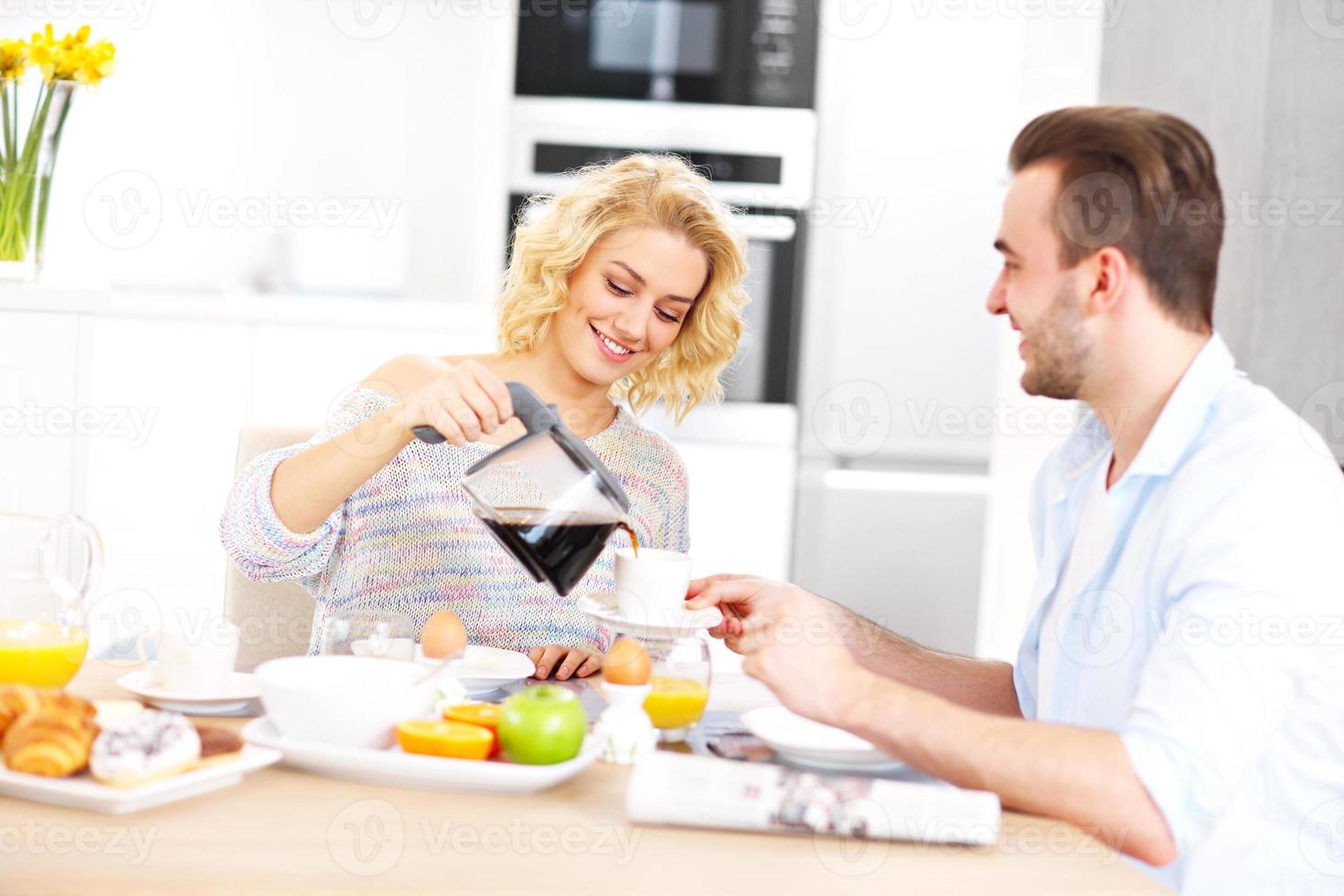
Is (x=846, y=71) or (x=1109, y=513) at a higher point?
(x=846, y=71)

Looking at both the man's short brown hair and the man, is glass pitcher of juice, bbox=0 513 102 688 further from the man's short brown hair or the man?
the man's short brown hair

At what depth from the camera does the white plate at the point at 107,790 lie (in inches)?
40.1

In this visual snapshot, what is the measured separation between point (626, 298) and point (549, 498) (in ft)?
1.97

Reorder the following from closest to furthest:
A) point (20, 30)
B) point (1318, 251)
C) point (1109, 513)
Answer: point (1109, 513)
point (1318, 251)
point (20, 30)

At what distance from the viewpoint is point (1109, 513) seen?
1.46m

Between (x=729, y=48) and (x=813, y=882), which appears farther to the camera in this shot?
(x=729, y=48)

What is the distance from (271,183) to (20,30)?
0.69 metres

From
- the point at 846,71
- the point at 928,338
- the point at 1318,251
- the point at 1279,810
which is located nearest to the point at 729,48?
the point at 846,71

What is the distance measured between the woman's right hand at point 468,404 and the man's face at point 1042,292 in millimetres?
557

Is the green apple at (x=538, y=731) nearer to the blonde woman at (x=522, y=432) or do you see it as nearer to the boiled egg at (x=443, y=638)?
Answer: the boiled egg at (x=443, y=638)

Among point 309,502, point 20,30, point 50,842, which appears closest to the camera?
point 50,842

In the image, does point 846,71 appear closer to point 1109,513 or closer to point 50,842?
point 1109,513

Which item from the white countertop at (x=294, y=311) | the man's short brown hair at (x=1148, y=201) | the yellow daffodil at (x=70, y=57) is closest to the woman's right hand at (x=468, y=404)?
the man's short brown hair at (x=1148, y=201)

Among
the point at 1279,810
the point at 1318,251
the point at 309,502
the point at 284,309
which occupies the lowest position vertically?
the point at 1279,810
